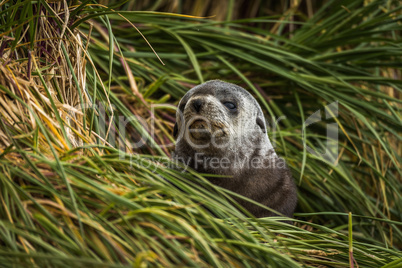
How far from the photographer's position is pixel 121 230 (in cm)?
176

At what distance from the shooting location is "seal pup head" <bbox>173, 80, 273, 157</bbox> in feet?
8.75

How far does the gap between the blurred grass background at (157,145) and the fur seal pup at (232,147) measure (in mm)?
180

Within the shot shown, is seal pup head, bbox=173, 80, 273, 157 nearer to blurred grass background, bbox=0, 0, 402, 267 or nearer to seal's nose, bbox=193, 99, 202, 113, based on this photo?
seal's nose, bbox=193, 99, 202, 113

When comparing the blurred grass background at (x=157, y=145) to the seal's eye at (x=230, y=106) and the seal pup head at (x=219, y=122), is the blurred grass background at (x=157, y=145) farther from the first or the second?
the seal's eye at (x=230, y=106)

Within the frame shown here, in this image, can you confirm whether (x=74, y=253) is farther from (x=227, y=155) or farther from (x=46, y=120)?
(x=227, y=155)

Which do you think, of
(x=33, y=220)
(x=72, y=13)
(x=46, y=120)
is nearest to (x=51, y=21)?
(x=72, y=13)

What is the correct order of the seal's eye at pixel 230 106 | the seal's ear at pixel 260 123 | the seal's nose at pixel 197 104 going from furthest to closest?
1. the seal's ear at pixel 260 123
2. the seal's eye at pixel 230 106
3. the seal's nose at pixel 197 104

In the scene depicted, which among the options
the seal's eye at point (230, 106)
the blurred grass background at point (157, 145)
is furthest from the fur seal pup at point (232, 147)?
the blurred grass background at point (157, 145)

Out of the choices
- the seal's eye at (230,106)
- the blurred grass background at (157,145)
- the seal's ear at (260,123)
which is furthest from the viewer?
the seal's ear at (260,123)

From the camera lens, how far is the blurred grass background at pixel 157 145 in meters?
1.74

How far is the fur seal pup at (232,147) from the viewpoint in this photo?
8.80 ft
